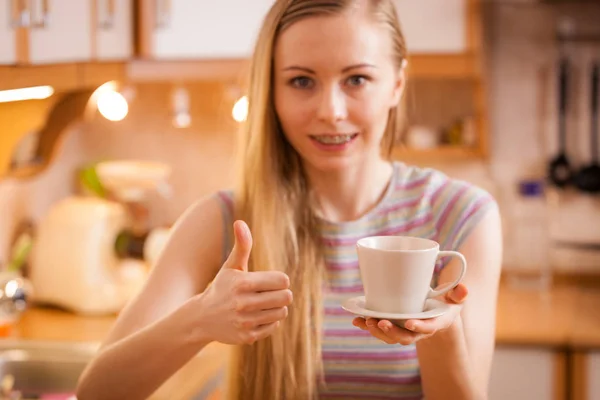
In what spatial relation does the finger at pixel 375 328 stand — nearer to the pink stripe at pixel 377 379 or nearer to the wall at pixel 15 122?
the pink stripe at pixel 377 379

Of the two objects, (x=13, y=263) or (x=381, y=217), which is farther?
(x=13, y=263)

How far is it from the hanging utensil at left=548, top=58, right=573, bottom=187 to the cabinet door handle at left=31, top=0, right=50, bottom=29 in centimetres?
144

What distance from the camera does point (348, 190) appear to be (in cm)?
117

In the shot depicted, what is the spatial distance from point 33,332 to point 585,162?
5.09 feet

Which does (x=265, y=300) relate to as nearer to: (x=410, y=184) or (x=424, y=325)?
(x=424, y=325)

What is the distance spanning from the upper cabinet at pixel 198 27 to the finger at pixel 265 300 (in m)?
1.30

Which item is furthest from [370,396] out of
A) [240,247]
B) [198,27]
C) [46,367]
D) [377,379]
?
[198,27]

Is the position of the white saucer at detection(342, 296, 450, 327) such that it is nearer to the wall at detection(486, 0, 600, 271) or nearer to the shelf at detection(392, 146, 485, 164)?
the shelf at detection(392, 146, 485, 164)

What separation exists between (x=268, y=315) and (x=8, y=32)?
855 mm

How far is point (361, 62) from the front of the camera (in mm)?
1031

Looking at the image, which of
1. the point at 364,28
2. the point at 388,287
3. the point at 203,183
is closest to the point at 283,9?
the point at 364,28

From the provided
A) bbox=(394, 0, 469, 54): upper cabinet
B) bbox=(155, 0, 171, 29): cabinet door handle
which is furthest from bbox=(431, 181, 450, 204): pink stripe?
bbox=(155, 0, 171, 29): cabinet door handle

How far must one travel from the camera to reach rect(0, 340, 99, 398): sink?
5.66 feet

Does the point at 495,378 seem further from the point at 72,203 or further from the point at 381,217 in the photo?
the point at 72,203
